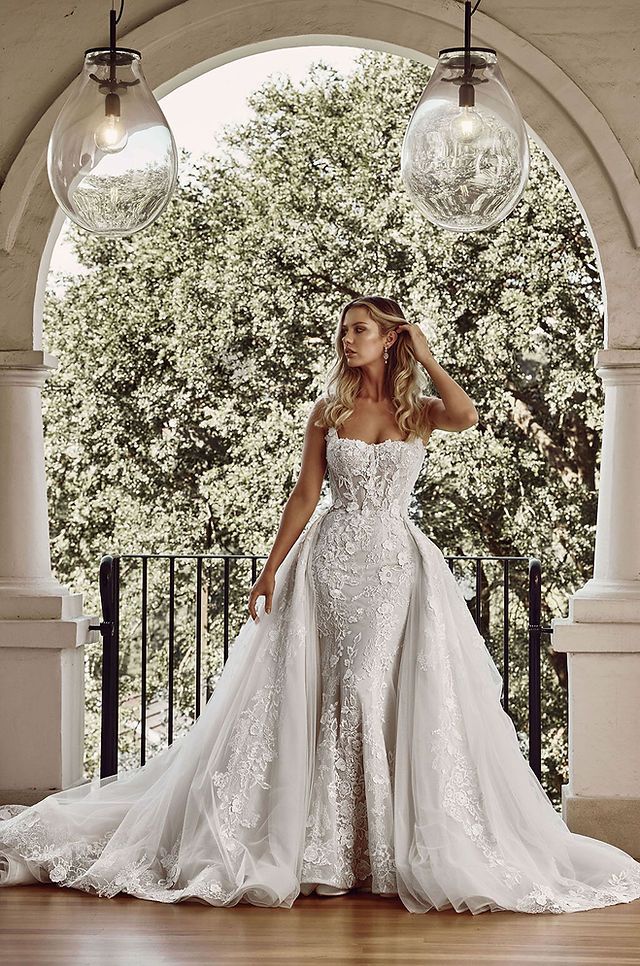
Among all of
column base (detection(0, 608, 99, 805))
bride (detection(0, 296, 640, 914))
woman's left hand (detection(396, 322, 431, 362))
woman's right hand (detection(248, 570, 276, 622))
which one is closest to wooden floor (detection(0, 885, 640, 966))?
bride (detection(0, 296, 640, 914))

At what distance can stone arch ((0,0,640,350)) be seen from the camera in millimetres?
4387

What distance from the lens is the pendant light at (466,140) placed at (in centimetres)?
266

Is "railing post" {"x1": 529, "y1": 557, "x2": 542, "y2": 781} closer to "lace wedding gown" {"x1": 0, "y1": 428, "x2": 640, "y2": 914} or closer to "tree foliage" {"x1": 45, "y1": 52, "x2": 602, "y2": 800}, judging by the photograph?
"lace wedding gown" {"x1": 0, "y1": 428, "x2": 640, "y2": 914}

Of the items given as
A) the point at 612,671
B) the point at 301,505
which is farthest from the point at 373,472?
the point at 612,671

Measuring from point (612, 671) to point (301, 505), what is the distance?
52.4 inches

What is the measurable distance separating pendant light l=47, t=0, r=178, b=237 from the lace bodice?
136 centimetres

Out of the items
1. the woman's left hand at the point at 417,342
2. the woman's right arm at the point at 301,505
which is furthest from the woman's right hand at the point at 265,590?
the woman's left hand at the point at 417,342

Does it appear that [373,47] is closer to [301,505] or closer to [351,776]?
[301,505]

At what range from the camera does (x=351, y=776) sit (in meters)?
3.62

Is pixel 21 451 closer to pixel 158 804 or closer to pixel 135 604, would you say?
pixel 158 804

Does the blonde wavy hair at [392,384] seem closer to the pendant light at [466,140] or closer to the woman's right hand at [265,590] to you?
the woman's right hand at [265,590]

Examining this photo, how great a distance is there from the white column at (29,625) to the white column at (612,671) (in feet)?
6.17

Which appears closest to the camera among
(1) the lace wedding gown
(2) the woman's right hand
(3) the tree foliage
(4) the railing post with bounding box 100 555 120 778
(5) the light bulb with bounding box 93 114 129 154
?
(5) the light bulb with bounding box 93 114 129 154

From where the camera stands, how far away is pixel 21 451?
459cm
